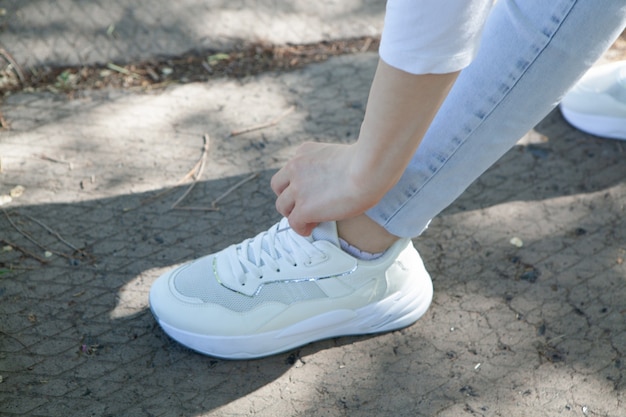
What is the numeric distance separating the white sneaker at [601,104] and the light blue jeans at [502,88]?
3.31 feet

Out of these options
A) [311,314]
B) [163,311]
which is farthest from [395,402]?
[163,311]

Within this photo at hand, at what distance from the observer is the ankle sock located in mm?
1482

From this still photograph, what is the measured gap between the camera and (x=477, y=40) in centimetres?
101

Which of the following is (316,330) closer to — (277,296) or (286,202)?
(277,296)

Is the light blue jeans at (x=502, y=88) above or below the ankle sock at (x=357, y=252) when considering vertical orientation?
above

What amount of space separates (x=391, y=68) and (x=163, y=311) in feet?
2.71

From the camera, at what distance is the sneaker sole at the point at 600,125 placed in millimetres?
2172

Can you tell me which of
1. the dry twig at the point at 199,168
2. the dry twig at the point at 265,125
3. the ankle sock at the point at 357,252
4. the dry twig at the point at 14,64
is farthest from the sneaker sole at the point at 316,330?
the dry twig at the point at 14,64

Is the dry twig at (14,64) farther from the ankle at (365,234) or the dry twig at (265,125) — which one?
Answer: the ankle at (365,234)

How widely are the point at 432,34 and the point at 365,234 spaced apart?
58 cm

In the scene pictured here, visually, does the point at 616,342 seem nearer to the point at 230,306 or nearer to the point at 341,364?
the point at 341,364

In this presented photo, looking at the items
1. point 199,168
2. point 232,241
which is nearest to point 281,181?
point 232,241

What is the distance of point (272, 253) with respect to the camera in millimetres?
1540

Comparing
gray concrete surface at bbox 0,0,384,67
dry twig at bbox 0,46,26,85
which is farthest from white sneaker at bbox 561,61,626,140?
dry twig at bbox 0,46,26,85
